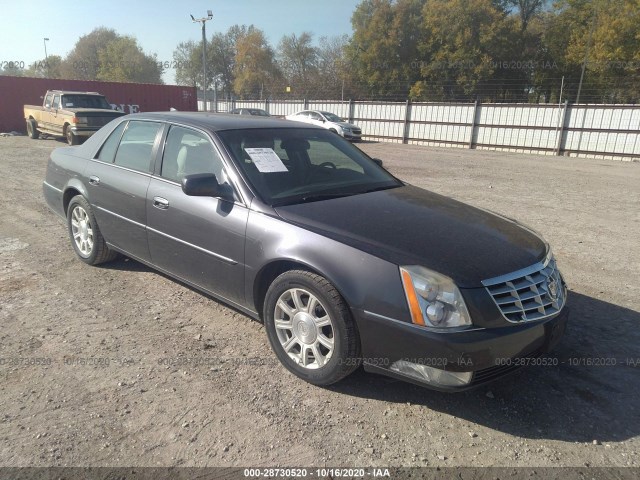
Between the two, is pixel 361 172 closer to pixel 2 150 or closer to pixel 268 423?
pixel 268 423

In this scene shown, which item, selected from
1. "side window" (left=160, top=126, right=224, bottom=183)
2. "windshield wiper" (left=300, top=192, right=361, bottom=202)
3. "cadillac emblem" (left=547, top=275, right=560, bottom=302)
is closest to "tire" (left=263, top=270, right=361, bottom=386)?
"windshield wiper" (left=300, top=192, right=361, bottom=202)

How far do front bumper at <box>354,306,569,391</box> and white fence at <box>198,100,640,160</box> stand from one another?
67.8 ft

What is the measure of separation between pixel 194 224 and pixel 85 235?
1.99 m

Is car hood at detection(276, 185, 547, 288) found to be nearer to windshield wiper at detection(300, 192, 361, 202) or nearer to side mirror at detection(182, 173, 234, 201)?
windshield wiper at detection(300, 192, 361, 202)

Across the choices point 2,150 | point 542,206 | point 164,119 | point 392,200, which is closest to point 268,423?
point 392,200

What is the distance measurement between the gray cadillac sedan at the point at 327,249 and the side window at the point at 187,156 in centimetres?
1

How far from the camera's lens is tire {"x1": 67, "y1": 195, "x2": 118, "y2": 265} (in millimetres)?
4652

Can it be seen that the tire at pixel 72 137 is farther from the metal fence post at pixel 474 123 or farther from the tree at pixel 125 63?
the tree at pixel 125 63

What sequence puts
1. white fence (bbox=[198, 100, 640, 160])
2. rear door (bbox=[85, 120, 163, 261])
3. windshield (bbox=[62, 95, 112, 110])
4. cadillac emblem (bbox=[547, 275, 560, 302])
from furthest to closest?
white fence (bbox=[198, 100, 640, 160]) < windshield (bbox=[62, 95, 112, 110]) < rear door (bbox=[85, 120, 163, 261]) < cadillac emblem (bbox=[547, 275, 560, 302])

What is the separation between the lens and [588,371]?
10.6ft

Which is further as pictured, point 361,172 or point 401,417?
point 361,172

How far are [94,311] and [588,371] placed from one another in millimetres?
3777

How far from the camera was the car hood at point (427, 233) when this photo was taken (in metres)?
2.64

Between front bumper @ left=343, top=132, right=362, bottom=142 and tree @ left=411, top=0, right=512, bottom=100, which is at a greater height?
tree @ left=411, top=0, right=512, bottom=100
